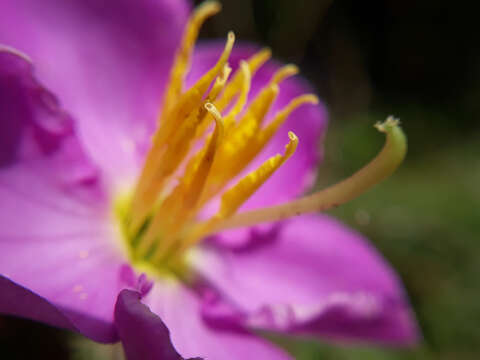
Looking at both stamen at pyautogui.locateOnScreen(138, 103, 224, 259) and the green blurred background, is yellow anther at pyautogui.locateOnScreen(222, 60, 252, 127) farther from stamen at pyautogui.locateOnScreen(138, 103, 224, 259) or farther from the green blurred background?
the green blurred background

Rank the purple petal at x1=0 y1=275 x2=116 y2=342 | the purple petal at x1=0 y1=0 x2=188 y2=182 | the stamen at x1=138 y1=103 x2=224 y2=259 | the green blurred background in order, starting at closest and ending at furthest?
the purple petal at x1=0 y1=275 x2=116 y2=342 < the stamen at x1=138 y1=103 x2=224 y2=259 < the purple petal at x1=0 y1=0 x2=188 y2=182 < the green blurred background

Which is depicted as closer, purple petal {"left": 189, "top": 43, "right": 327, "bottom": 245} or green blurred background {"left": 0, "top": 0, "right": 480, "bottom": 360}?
purple petal {"left": 189, "top": 43, "right": 327, "bottom": 245}

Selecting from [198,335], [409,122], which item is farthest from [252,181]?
[409,122]

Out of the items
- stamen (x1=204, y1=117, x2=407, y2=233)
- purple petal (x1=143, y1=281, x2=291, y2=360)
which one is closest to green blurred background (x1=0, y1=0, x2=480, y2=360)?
purple petal (x1=143, y1=281, x2=291, y2=360)

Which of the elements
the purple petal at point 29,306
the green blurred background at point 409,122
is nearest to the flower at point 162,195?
the purple petal at point 29,306

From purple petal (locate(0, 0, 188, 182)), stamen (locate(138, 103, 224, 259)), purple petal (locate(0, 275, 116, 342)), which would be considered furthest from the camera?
purple petal (locate(0, 0, 188, 182))

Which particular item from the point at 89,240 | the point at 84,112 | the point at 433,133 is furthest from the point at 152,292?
the point at 433,133

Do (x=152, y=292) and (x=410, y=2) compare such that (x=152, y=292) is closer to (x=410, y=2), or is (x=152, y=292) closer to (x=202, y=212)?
(x=202, y=212)
